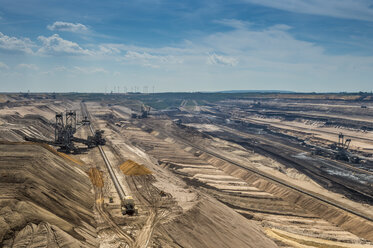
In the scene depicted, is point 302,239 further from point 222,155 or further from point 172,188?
point 222,155

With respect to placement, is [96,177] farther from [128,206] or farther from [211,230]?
[211,230]

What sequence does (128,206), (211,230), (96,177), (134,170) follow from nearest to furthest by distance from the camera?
1. (211,230)
2. (128,206)
3. (96,177)
4. (134,170)

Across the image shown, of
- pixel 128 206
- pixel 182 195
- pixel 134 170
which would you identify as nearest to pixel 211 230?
pixel 128 206

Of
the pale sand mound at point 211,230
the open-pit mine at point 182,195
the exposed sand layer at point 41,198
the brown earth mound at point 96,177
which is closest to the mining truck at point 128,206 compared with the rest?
the open-pit mine at point 182,195

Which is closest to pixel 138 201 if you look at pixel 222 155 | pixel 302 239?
pixel 302 239

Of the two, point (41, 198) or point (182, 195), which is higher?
point (41, 198)

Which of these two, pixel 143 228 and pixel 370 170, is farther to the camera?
pixel 370 170

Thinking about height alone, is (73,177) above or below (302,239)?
above

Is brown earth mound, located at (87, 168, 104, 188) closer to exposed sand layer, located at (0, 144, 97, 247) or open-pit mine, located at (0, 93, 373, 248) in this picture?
open-pit mine, located at (0, 93, 373, 248)
